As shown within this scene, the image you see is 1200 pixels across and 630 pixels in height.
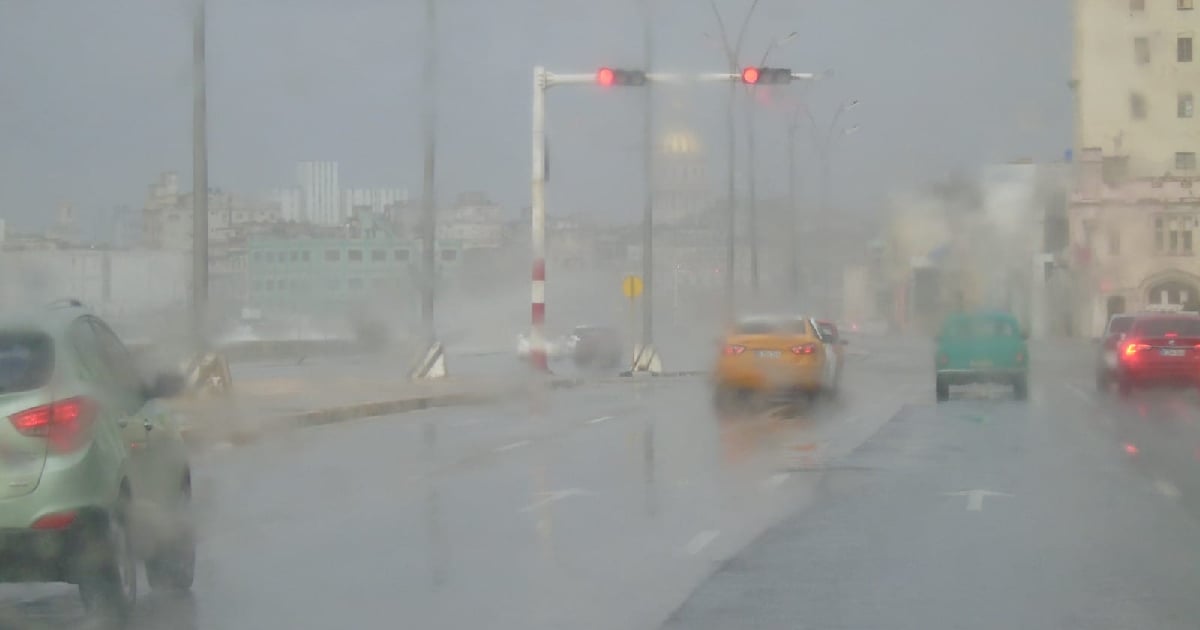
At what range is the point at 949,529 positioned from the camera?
1380 centimetres

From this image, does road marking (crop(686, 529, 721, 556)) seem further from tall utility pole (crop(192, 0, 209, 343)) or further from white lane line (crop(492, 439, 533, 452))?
tall utility pole (crop(192, 0, 209, 343))

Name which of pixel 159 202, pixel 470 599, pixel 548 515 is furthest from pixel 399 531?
pixel 159 202

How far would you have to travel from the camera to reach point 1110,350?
3962 centimetres

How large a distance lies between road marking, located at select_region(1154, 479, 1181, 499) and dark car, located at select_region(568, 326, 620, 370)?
4142cm

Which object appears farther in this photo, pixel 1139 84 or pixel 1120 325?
pixel 1139 84

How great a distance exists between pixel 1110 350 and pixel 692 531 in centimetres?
2778

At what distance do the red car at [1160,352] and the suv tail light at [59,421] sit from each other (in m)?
32.2

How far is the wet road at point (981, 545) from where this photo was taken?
9859 mm

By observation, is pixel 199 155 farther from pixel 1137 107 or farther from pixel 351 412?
pixel 1137 107

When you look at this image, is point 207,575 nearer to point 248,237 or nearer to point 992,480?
point 992,480

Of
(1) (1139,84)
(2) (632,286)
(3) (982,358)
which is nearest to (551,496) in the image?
(3) (982,358)

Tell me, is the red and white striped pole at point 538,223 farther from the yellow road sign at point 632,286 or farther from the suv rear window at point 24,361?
the suv rear window at point 24,361

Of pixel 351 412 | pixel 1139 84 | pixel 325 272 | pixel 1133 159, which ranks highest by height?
pixel 1139 84

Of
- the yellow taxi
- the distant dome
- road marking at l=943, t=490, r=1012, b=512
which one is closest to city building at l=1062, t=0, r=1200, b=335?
the distant dome
